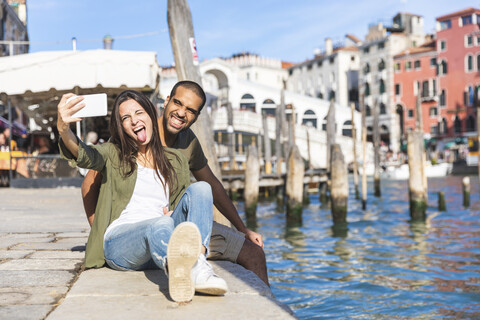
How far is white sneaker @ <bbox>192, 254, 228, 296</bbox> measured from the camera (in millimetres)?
2203

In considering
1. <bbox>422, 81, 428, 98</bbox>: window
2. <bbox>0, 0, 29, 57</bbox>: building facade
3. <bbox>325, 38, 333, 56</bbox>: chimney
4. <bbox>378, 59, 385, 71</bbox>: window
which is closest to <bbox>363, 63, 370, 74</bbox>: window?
<bbox>378, 59, 385, 71</bbox>: window

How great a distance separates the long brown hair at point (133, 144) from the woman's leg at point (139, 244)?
278 millimetres

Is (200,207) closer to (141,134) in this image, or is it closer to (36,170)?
(141,134)

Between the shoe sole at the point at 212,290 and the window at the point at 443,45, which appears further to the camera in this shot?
the window at the point at 443,45

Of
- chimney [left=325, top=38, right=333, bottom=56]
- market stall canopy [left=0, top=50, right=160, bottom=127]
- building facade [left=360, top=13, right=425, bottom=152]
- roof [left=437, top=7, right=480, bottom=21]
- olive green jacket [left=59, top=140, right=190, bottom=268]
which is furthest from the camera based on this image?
chimney [left=325, top=38, right=333, bottom=56]

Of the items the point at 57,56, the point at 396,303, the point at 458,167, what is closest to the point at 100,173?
the point at 396,303

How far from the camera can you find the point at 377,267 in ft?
21.9

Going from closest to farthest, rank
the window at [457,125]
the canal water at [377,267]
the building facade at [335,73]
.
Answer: the canal water at [377,267]
the window at [457,125]
the building facade at [335,73]

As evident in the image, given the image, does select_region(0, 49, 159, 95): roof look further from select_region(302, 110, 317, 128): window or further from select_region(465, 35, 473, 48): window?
select_region(465, 35, 473, 48): window

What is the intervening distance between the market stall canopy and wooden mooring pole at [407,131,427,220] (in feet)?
18.7

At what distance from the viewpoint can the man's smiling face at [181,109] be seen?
9.72 ft

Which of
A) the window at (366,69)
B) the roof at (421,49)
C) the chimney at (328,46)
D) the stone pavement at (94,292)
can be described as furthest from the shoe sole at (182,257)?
the chimney at (328,46)

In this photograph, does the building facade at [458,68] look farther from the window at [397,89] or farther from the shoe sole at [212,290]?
the shoe sole at [212,290]

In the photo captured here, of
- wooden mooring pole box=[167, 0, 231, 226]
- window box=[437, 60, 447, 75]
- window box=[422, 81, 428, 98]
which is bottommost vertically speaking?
wooden mooring pole box=[167, 0, 231, 226]
